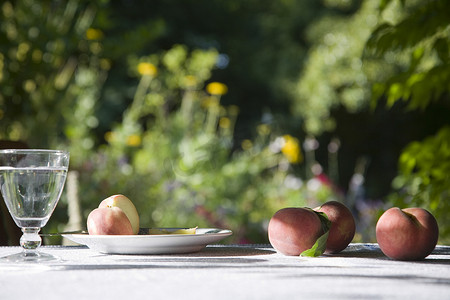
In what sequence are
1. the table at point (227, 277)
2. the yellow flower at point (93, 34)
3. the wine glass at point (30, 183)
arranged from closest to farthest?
the table at point (227, 277) < the wine glass at point (30, 183) < the yellow flower at point (93, 34)

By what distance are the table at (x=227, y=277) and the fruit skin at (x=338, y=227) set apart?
23mm

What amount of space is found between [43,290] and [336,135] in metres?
9.27

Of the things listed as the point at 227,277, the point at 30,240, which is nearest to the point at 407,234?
the point at 227,277

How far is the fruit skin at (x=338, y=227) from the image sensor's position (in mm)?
1128

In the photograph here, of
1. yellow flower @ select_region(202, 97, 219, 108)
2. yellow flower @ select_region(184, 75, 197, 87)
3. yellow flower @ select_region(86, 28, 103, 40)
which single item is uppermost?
yellow flower @ select_region(86, 28, 103, 40)

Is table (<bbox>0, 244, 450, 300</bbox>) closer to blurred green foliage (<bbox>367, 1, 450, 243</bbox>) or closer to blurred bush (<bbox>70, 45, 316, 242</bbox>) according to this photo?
blurred green foliage (<bbox>367, 1, 450, 243</bbox>)

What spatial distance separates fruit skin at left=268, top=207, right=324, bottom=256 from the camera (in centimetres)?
107

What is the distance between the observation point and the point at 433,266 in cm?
97

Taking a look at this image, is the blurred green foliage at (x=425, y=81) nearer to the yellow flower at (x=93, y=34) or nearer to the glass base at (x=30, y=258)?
the glass base at (x=30, y=258)

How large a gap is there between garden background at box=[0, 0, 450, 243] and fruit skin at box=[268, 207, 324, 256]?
974 millimetres

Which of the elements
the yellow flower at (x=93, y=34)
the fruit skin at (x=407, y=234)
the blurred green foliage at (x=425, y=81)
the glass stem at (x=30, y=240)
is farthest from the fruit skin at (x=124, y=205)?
the yellow flower at (x=93, y=34)

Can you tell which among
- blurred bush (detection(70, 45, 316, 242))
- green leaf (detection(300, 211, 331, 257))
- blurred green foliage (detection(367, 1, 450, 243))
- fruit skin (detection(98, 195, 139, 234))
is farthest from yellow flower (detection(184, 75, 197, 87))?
green leaf (detection(300, 211, 331, 257))

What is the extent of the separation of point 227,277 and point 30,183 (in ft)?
1.16

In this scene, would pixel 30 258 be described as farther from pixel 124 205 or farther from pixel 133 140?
pixel 133 140
